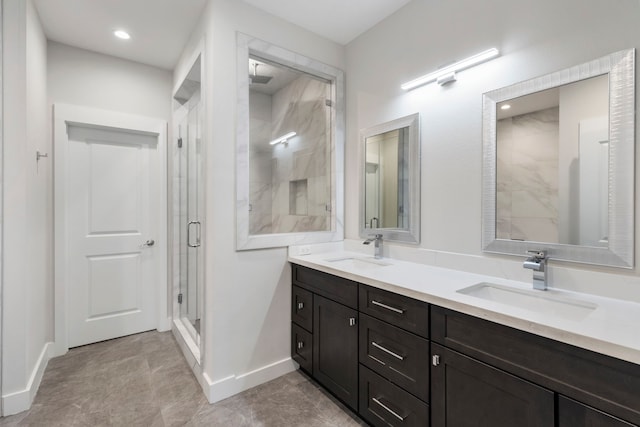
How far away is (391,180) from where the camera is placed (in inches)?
89.2

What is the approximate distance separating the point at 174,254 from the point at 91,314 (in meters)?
0.89

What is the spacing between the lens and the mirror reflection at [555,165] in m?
1.34

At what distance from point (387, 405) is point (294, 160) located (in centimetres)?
207

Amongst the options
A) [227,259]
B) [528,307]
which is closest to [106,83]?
[227,259]

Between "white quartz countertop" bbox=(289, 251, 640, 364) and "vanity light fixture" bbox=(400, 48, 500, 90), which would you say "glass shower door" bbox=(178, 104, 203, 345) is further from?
"vanity light fixture" bbox=(400, 48, 500, 90)

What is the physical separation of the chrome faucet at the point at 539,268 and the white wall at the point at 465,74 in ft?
0.26

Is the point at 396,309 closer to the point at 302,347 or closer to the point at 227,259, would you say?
the point at 302,347

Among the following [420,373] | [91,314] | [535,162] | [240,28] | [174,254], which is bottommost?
[91,314]

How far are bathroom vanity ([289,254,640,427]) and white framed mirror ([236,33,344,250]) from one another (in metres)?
0.50

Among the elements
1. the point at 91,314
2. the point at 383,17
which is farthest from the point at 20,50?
the point at 383,17

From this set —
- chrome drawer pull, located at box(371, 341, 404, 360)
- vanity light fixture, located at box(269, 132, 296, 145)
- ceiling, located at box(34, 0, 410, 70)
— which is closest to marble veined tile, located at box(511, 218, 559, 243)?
chrome drawer pull, located at box(371, 341, 404, 360)

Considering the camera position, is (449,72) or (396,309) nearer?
(396,309)

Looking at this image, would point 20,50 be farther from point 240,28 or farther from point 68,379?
point 68,379

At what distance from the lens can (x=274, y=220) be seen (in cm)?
248
